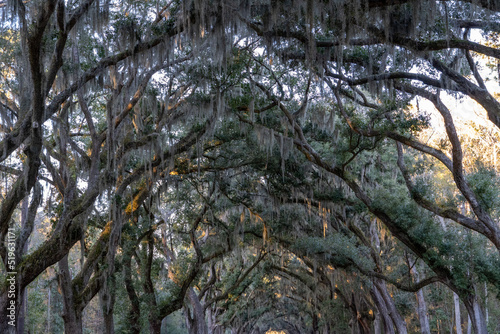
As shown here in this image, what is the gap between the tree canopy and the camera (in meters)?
7.43

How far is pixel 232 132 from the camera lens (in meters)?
11.9

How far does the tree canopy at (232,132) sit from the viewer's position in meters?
7.43

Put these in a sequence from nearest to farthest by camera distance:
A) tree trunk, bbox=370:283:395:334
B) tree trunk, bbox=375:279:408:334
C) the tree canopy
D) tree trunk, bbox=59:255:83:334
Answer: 1. the tree canopy
2. tree trunk, bbox=59:255:83:334
3. tree trunk, bbox=375:279:408:334
4. tree trunk, bbox=370:283:395:334

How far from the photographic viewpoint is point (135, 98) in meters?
9.30

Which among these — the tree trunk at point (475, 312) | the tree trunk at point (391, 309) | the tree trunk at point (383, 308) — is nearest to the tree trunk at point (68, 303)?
the tree trunk at point (475, 312)

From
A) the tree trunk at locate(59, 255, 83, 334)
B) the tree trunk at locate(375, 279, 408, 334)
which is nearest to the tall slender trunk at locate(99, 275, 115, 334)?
the tree trunk at locate(59, 255, 83, 334)

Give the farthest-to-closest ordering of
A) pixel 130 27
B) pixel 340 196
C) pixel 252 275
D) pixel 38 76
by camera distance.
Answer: pixel 252 275 → pixel 340 196 → pixel 130 27 → pixel 38 76

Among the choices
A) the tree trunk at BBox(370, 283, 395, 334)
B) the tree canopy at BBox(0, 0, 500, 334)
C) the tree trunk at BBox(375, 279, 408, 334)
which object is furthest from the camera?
the tree trunk at BBox(370, 283, 395, 334)

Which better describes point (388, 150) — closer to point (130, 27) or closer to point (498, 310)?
point (130, 27)

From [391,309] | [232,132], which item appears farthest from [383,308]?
[232,132]

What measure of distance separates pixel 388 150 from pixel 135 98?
30.8 feet

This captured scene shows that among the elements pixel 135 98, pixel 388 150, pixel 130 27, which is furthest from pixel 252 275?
pixel 130 27

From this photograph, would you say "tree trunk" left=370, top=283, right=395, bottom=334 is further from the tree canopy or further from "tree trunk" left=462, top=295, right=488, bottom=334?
"tree trunk" left=462, top=295, right=488, bottom=334

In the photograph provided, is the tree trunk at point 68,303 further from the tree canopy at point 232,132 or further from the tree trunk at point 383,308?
the tree trunk at point 383,308
